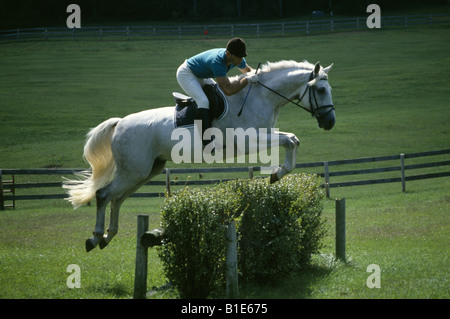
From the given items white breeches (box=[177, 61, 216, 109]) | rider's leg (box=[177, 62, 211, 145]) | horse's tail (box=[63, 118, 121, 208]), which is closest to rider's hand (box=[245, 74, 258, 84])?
white breeches (box=[177, 61, 216, 109])

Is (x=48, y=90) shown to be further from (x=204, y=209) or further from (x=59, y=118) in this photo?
(x=204, y=209)

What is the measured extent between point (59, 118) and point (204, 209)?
26.4 m

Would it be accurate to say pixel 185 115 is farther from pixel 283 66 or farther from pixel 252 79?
pixel 283 66

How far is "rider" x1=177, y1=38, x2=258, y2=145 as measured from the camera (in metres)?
7.28

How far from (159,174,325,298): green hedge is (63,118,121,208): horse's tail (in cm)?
203

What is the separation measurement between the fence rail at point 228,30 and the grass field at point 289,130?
99.9 inches

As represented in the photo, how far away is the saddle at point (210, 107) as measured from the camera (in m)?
7.46

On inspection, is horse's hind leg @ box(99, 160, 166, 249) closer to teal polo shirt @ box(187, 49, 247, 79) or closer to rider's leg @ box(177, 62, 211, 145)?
rider's leg @ box(177, 62, 211, 145)

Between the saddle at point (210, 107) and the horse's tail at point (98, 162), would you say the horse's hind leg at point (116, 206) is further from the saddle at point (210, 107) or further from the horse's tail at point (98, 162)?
the saddle at point (210, 107)

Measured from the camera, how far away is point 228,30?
51.8 m

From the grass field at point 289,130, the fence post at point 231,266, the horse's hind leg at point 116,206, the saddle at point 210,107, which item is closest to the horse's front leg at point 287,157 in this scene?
the saddle at point 210,107

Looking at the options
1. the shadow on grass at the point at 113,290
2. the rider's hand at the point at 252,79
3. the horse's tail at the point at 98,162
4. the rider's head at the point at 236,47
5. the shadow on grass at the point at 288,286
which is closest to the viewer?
the shadow on grass at the point at 288,286

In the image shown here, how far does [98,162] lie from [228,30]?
4508cm

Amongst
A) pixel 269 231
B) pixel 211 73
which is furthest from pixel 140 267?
pixel 211 73
